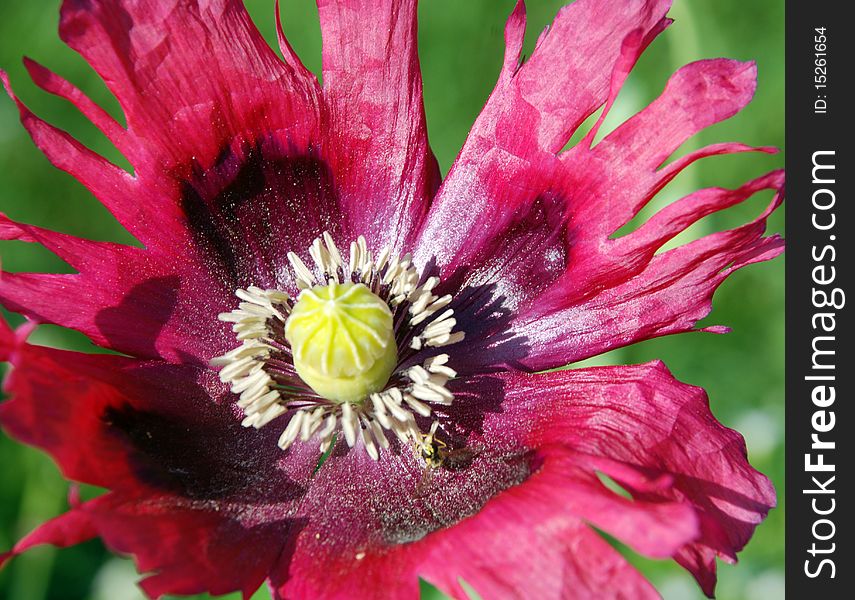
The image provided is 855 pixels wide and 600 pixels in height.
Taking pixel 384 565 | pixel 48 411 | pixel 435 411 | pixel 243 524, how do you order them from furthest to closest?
1. pixel 435 411
2. pixel 243 524
3. pixel 384 565
4. pixel 48 411

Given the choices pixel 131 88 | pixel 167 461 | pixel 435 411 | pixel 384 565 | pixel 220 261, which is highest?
pixel 131 88

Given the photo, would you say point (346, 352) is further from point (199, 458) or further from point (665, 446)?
point (665, 446)

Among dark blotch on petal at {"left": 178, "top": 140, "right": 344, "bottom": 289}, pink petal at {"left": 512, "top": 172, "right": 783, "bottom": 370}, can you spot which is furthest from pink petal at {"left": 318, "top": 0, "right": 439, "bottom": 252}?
pink petal at {"left": 512, "top": 172, "right": 783, "bottom": 370}

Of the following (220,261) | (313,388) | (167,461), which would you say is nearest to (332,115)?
(220,261)

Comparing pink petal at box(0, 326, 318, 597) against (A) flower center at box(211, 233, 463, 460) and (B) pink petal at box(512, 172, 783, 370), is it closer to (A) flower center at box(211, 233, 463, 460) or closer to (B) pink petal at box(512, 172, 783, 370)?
(A) flower center at box(211, 233, 463, 460)

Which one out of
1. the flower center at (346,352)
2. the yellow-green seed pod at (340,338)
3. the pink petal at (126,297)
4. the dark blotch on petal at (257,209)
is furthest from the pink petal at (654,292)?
the pink petal at (126,297)

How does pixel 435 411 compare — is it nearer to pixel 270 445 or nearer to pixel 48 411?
pixel 270 445
